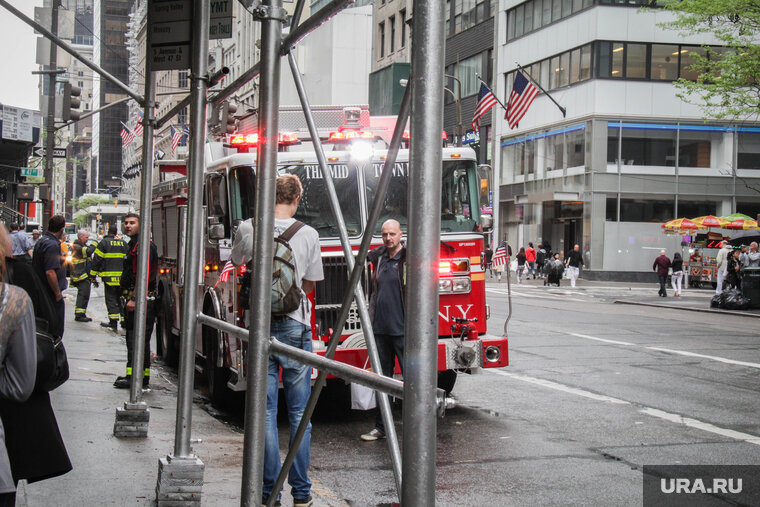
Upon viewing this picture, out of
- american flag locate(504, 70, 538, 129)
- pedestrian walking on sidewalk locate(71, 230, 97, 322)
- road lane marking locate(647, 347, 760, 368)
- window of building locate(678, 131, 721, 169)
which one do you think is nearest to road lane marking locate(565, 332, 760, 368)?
road lane marking locate(647, 347, 760, 368)

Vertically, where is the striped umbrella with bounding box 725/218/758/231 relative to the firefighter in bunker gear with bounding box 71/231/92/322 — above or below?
above

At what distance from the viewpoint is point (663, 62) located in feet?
136

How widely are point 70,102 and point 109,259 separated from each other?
6807 millimetres

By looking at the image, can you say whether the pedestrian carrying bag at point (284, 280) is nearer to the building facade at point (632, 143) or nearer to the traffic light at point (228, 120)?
the traffic light at point (228, 120)

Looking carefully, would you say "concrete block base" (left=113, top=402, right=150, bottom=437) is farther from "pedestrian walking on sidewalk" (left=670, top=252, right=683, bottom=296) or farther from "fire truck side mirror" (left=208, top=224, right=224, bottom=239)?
"pedestrian walking on sidewalk" (left=670, top=252, right=683, bottom=296)

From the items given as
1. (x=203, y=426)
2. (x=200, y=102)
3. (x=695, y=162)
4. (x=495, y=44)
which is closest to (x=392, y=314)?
(x=203, y=426)

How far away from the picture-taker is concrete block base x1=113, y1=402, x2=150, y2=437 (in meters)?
7.46

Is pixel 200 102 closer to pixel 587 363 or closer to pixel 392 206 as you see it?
pixel 392 206

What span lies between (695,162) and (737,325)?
74.5ft

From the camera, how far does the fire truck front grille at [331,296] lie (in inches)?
350

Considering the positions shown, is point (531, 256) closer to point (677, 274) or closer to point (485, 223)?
point (677, 274)

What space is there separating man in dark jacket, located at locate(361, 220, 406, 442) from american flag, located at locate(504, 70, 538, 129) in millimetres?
25115

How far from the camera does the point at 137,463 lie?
6.62m

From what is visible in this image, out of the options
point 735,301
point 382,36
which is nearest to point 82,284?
point 735,301
